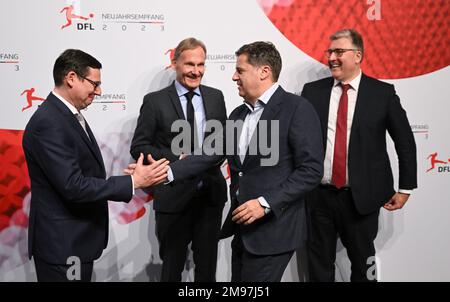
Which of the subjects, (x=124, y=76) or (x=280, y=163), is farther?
(x=124, y=76)

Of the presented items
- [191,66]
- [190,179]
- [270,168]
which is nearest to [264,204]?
[270,168]

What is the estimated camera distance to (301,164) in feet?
7.82

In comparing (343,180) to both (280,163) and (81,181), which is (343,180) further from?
(81,181)

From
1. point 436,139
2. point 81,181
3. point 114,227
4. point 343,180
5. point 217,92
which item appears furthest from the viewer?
point 436,139

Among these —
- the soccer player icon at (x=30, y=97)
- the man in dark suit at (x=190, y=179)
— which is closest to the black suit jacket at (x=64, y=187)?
the man in dark suit at (x=190, y=179)

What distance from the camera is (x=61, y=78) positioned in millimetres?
2438

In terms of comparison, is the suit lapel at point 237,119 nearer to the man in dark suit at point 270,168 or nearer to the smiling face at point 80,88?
the man in dark suit at point 270,168

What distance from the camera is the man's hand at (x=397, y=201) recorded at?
3324 millimetres

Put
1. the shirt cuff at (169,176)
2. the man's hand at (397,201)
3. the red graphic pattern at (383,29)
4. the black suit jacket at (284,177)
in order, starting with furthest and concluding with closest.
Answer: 1. the red graphic pattern at (383,29)
2. the man's hand at (397,201)
3. the shirt cuff at (169,176)
4. the black suit jacket at (284,177)

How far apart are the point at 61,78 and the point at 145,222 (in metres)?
1.58

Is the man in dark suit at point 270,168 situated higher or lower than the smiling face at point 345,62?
lower

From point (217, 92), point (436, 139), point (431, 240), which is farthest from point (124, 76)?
point (431, 240)

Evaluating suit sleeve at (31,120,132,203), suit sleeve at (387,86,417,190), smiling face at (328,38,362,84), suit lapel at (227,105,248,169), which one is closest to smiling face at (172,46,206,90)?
suit lapel at (227,105,248,169)

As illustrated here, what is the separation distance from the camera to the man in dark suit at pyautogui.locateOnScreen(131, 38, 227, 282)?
324 centimetres
